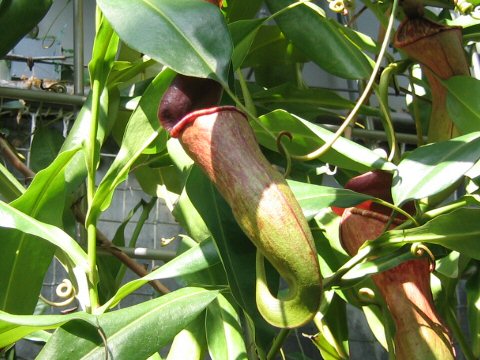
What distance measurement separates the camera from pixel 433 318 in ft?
2.69

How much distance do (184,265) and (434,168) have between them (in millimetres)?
283

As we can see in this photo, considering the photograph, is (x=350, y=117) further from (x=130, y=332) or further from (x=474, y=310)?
(x=474, y=310)

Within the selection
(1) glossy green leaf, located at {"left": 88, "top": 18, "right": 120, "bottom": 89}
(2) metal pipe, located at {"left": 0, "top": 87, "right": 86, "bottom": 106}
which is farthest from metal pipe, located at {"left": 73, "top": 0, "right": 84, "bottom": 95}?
(1) glossy green leaf, located at {"left": 88, "top": 18, "right": 120, "bottom": 89}

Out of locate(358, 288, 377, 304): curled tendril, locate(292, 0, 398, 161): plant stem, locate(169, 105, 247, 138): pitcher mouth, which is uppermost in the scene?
locate(169, 105, 247, 138): pitcher mouth

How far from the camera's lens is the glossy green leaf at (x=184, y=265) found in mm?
821

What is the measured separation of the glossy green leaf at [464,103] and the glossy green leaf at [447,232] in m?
0.16

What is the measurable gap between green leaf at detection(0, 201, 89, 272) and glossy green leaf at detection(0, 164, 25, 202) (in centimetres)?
15

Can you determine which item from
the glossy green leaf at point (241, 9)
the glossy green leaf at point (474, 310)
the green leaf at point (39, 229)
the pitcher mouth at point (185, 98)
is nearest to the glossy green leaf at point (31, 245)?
the green leaf at point (39, 229)

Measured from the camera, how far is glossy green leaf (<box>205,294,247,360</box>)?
0.88m

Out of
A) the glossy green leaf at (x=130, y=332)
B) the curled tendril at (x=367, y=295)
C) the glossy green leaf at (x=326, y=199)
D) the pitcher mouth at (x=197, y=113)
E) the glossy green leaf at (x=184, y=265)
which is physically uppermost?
the pitcher mouth at (x=197, y=113)

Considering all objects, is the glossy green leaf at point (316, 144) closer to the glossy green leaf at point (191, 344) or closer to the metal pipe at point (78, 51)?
the glossy green leaf at point (191, 344)

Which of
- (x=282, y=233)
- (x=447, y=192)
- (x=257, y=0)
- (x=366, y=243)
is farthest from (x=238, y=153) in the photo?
(x=257, y=0)

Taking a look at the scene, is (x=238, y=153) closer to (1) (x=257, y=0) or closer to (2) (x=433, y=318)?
(2) (x=433, y=318)

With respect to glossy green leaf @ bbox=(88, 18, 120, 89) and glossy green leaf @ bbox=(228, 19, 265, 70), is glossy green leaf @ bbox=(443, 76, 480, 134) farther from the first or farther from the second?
glossy green leaf @ bbox=(88, 18, 120, 89)
